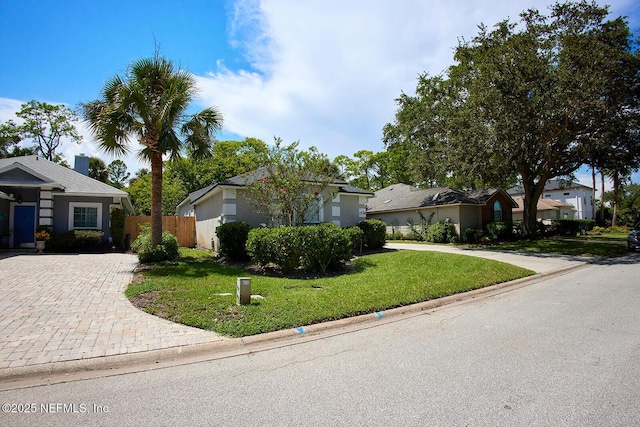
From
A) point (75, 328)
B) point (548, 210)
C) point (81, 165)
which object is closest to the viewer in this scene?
point (75, 328)

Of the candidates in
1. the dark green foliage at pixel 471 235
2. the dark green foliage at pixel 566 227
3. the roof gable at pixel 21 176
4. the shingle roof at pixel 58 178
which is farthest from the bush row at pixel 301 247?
the dark green foliage at pixel 566 227

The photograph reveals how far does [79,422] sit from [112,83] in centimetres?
1192

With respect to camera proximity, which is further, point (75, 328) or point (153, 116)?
point (153, 116)

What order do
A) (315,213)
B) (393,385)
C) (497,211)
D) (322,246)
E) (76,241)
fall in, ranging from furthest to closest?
(497,211) → (76,241) → (315,213) → (322,246) → (393,385)

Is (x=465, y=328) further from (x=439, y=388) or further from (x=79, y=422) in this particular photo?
(x=79, y=422)

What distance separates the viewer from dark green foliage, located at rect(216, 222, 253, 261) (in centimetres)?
1256

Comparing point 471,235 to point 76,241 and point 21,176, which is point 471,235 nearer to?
point 76,241

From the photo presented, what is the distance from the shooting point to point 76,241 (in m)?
16.3

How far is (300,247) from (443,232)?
17471 mm

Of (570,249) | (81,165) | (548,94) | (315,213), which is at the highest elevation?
(548,94)

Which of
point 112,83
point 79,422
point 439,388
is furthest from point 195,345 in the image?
point 112,83

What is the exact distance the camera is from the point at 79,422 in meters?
2.92

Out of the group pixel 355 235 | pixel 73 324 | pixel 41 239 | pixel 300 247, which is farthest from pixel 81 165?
pixel 73 324

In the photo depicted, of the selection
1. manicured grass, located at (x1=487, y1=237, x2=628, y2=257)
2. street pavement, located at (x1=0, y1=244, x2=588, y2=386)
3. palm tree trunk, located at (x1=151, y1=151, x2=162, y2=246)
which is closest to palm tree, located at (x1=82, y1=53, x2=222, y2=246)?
palm tree trunk, located at (x1=151, y1=151, x2=162, y2=246)
